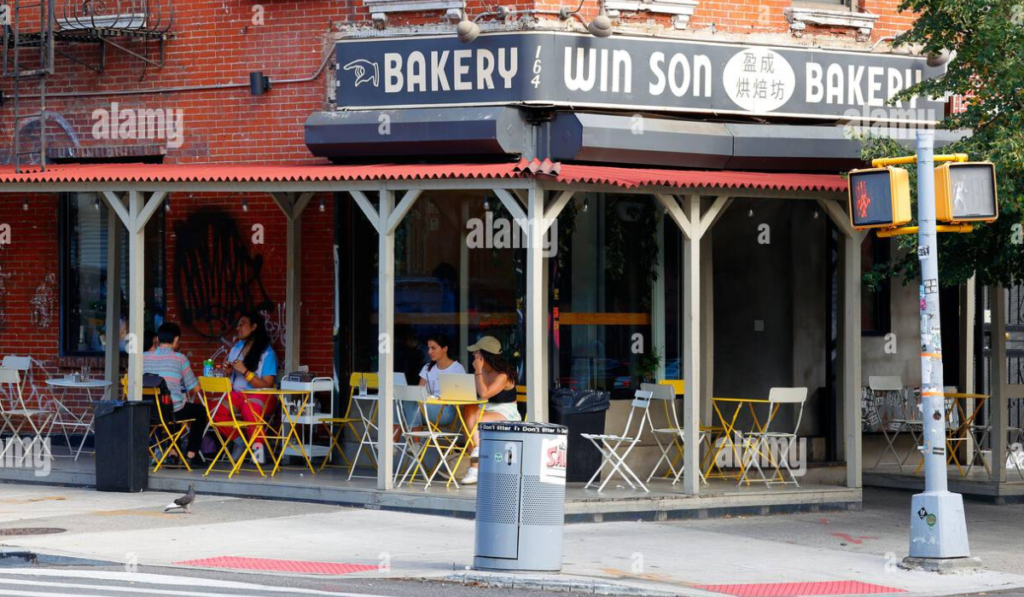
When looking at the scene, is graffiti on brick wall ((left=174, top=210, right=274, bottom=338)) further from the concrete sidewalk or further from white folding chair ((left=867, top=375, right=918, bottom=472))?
white folding chair ((left=867, top=375, right=918, bottom=472))

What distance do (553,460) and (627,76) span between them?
5.42 metres

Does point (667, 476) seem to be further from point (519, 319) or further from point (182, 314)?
point (182, 314)

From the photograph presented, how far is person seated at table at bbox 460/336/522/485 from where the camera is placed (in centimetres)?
1430

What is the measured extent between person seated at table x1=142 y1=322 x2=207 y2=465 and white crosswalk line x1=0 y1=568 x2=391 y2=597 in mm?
5100

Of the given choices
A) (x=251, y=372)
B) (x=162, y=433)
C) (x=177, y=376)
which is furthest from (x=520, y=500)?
(x=162, y=433)

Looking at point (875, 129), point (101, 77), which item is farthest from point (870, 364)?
point (101, 77)

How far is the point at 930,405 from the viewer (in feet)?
37.0

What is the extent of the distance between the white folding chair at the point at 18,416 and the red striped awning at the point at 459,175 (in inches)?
93.4

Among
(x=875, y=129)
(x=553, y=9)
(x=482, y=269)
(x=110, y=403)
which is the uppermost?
(x=553, y=9)

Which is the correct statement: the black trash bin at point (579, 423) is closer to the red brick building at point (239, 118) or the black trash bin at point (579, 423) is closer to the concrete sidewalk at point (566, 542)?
the red brick building at point (239, 118)

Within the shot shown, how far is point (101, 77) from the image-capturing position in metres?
17.0

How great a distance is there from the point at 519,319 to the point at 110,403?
3.93 m

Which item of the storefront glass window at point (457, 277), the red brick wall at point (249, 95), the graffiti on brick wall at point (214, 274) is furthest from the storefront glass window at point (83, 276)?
the storefront glass window at point (457, 277)

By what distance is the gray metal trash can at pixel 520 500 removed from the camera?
10.3 metres
